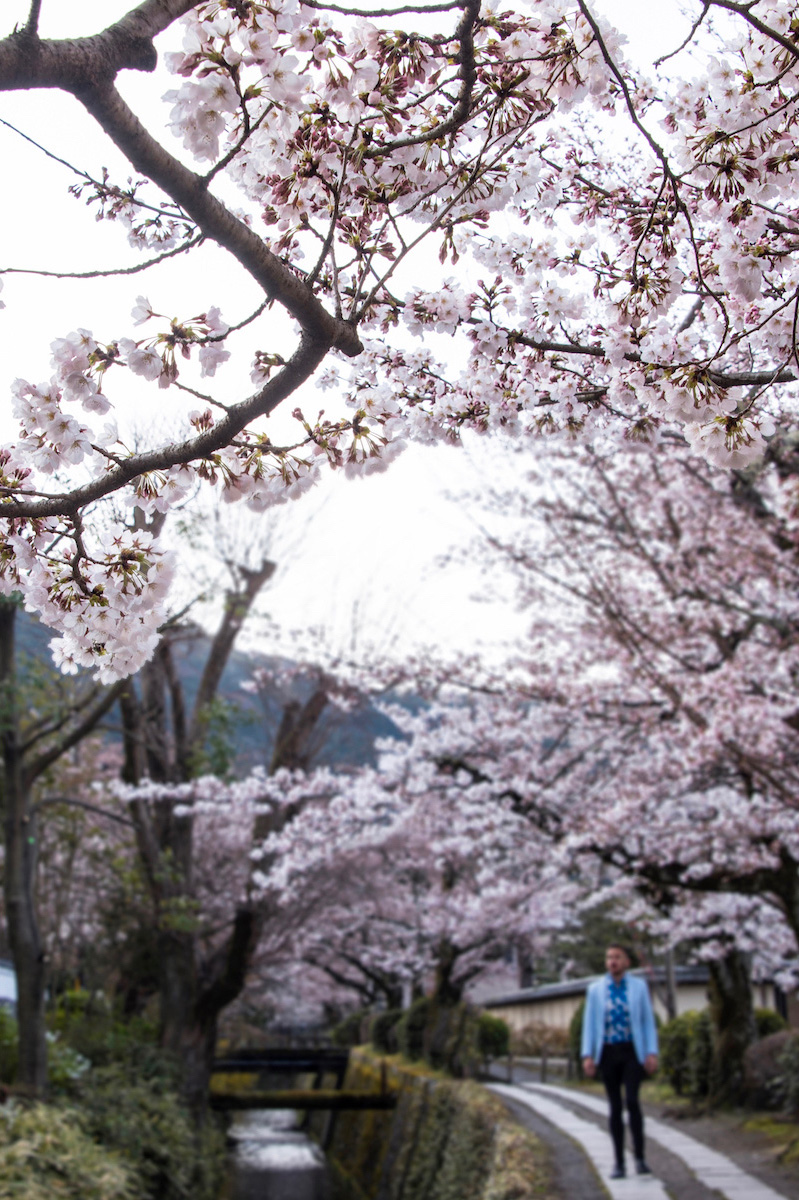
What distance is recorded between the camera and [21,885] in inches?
332

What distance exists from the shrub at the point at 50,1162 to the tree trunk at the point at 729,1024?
23.6 ft

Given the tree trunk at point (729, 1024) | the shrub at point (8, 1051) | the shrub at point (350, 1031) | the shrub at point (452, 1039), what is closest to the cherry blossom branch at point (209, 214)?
the shrub at point (8, 1051)

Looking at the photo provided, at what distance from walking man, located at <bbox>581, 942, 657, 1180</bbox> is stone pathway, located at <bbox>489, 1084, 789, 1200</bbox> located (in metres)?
0.31

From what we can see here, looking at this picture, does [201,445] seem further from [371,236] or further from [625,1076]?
[625,1076]

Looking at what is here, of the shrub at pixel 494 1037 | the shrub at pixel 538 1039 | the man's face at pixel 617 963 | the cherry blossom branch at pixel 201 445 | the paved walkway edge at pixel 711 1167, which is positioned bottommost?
the shrub at pixel 538 1039

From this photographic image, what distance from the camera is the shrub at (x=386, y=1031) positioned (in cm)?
2067

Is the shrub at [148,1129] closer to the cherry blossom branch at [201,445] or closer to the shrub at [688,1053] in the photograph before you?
the shrub at [688,1053]

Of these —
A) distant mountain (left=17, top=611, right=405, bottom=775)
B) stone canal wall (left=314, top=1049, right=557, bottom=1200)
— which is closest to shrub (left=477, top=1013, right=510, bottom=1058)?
stone canal wall (left=314, top=1049, right=557, bottom=1200)

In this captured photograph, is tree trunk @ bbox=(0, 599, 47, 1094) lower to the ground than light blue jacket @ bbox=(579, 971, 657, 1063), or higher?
higher

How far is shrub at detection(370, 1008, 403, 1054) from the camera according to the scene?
20.7 meters

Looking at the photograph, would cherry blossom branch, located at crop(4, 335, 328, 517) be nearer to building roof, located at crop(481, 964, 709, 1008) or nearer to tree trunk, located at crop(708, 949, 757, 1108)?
tree trunk, located at crop(708, 949, 757, 1108)

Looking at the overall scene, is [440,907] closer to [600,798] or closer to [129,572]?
[600,798]

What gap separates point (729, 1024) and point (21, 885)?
28.4ft

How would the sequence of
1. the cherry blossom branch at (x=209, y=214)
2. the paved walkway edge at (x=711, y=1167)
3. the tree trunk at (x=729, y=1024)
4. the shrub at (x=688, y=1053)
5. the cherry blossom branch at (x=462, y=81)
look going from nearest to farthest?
the cherry blossom branch at (x=209, y=214), the cherry blossom branch at (x=462, y=81), the paved walkway edge at (x=711, y=1167), the tree trunk at (x=729, y=1024), the shrub at (x=688, y=1053)
